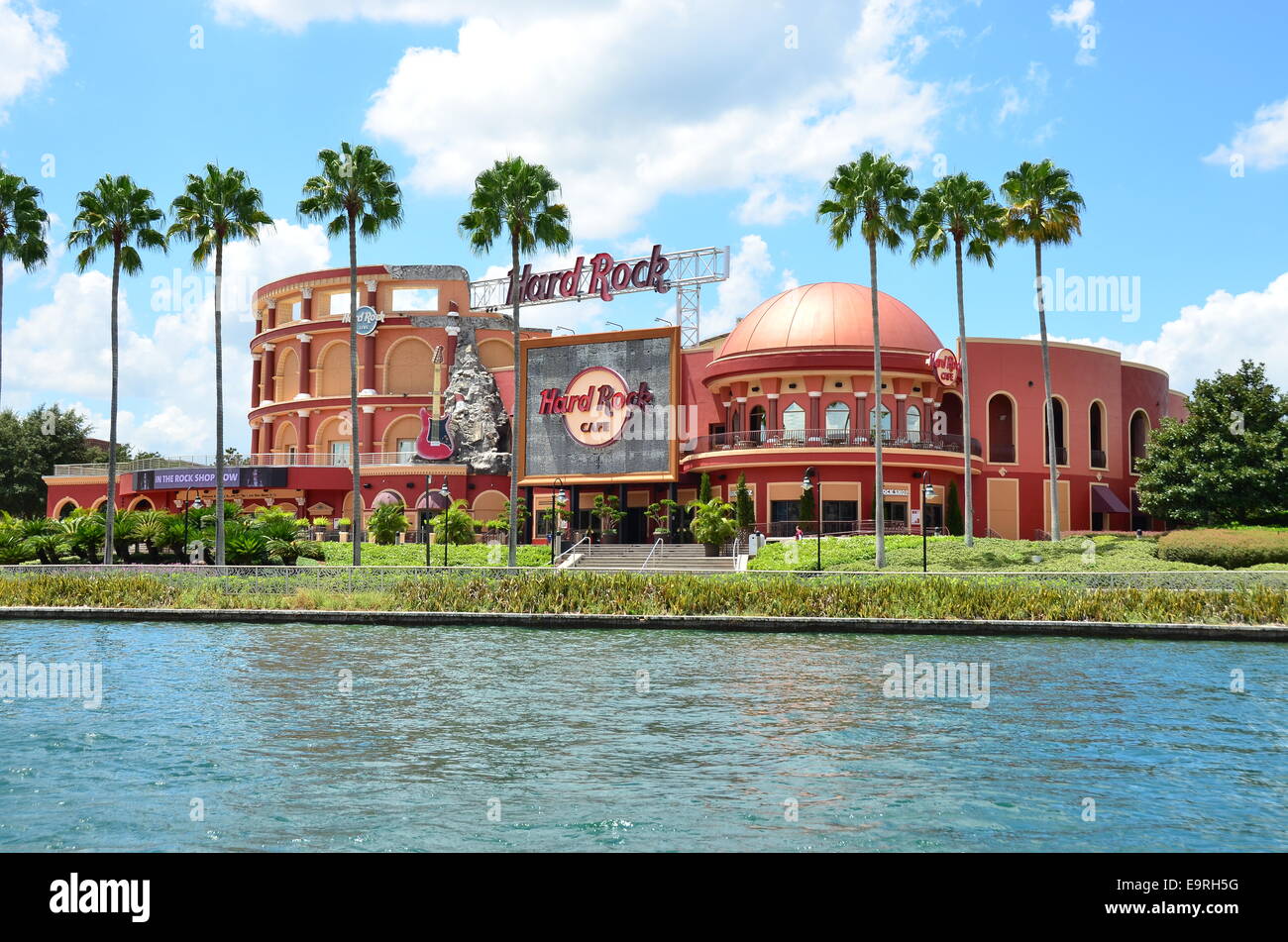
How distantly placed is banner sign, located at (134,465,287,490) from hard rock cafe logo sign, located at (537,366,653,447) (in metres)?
20.2

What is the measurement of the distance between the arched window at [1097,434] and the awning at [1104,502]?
4.28 feet

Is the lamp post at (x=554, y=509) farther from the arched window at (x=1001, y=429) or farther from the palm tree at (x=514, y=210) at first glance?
the arched window at (x=1001, y=429)

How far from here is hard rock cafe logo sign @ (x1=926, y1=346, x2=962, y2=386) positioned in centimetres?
5156

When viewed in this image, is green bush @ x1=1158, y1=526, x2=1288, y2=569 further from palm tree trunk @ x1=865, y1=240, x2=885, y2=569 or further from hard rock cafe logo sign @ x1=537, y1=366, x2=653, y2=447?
hard rock cafe logo sign @ x1=537, y1=366, x2=653, y2=447

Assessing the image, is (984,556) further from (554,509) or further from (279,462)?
(279,462)

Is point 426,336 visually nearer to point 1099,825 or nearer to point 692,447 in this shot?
point 692,447

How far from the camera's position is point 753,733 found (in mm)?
13445

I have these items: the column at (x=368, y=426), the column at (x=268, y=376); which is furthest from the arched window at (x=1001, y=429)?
the column at (x=268, y=376)

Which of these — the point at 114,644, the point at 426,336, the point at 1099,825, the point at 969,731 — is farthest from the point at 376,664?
the point at 426,336

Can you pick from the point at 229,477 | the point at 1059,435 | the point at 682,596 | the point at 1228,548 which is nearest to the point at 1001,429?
the point at 1059,435

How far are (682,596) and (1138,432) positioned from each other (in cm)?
4255

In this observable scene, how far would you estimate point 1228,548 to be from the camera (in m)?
38.6
